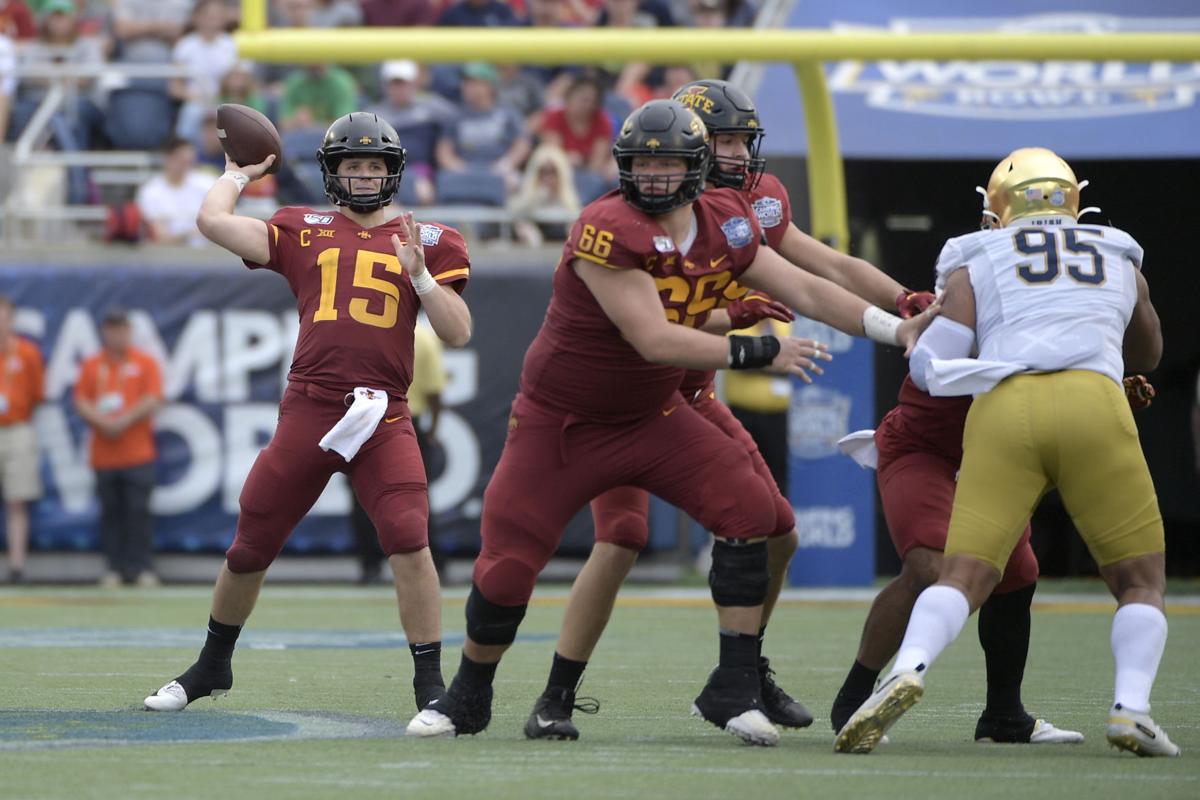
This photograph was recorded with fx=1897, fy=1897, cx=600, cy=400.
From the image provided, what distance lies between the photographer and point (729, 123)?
565 cm

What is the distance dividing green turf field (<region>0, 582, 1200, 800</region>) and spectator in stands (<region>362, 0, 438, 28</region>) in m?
6.57

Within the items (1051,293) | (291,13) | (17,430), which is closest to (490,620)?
(1051,293)

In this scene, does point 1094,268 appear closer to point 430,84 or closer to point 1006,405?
point 1006,405

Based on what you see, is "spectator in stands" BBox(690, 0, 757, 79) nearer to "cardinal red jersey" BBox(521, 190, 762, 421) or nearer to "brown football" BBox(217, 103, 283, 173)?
"brown football" BBox(217, 103, 283, 173)

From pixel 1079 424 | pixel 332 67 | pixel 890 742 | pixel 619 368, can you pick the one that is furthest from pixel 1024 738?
pixel 332 67

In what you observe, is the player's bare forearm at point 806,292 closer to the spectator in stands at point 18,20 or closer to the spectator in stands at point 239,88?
the spectator in stands at point 239,88

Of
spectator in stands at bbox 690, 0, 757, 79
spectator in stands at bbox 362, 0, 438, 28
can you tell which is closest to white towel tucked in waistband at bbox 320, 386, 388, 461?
spectator in stands at bbox 690, 0, 757, 79

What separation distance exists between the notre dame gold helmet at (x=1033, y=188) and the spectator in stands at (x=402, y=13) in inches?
398

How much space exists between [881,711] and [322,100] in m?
10.3

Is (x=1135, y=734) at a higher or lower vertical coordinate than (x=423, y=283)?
lower

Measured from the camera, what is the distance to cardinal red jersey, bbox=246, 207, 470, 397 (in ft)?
19.3

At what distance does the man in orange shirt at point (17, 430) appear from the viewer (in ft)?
41.5

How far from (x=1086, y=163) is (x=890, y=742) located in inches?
347

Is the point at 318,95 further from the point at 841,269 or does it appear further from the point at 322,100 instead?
the point at 841,269
